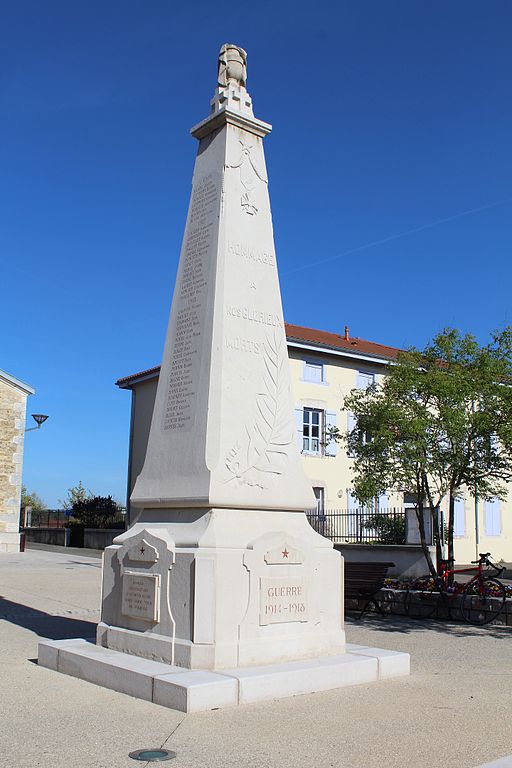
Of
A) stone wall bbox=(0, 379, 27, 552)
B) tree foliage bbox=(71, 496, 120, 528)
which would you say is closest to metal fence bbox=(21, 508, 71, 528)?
tree foliage bbox=(71, 496, 120, 528)

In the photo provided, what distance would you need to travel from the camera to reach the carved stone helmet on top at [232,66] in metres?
8.17

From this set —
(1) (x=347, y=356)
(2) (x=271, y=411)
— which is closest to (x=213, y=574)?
(2) (x=271, y=411)

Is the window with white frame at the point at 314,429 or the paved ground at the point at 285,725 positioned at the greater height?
the window with white frame at the point at 314,429

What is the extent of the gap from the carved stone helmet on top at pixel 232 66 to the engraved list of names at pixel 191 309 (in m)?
1.09

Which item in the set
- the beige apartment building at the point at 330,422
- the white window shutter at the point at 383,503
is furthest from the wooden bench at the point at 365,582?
the white window shutter at the point at 383,503

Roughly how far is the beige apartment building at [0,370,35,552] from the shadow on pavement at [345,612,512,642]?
19913mm

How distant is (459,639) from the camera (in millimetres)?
9953

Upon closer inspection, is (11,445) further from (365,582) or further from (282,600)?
(282,600)

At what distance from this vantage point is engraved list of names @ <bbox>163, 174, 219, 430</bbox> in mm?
7410

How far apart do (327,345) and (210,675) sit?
78.4 ft

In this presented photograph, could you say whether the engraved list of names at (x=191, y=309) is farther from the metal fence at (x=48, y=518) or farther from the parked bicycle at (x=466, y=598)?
the metal fence at (x=48, y=518)

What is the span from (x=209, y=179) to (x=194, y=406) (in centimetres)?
236

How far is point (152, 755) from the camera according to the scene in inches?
179

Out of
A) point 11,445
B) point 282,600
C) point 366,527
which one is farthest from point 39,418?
point 282,600
